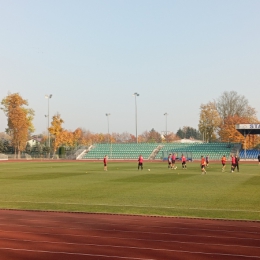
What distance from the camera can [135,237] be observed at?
10898 mm

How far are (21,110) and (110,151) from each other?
22.2m

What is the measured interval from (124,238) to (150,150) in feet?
240

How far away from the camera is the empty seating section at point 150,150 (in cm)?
7606

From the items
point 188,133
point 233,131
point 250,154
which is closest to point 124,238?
point 250,154

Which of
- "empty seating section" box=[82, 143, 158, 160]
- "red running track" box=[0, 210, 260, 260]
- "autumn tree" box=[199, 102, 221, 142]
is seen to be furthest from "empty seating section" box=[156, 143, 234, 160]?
"red running track" box=[0, 210, 260, 260]

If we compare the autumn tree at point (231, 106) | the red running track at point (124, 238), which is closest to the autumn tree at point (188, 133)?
the autumn tree at point (231, 106)

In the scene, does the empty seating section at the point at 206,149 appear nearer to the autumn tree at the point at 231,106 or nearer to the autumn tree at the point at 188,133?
the autumn tree at the point at 231,106

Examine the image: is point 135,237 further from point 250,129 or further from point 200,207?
point 250,129

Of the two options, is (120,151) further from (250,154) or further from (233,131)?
(250,154)

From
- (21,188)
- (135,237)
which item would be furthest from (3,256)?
(21,188)

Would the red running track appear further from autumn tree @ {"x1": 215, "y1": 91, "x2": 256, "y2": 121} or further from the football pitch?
autumn tree @ {"x1": 215, "y1": 91, "x2": 256, "y2": 121}

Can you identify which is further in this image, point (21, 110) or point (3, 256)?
point (21, 110)

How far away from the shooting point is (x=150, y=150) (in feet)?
275

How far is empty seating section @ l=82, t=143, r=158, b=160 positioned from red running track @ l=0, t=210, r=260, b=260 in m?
66.9
